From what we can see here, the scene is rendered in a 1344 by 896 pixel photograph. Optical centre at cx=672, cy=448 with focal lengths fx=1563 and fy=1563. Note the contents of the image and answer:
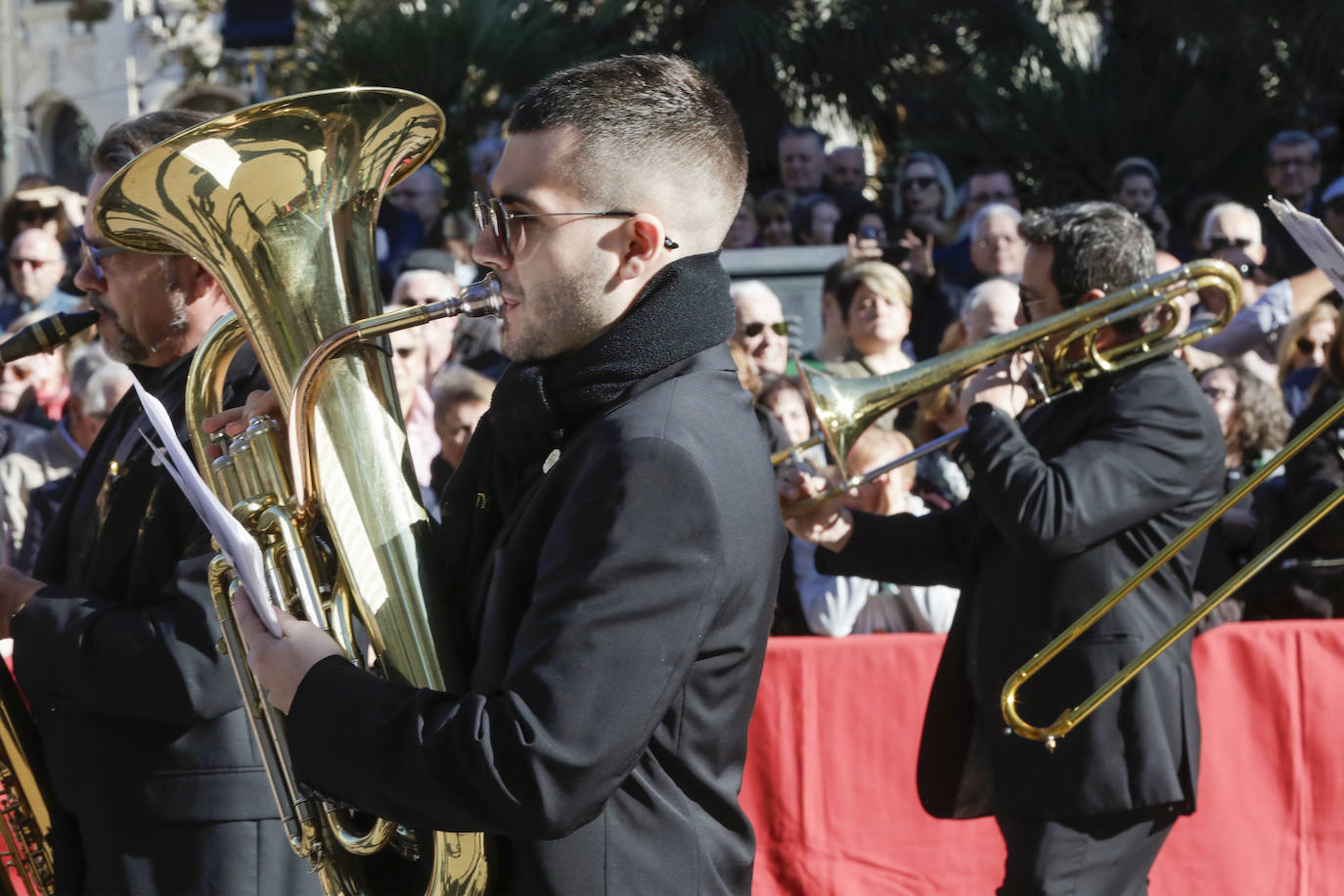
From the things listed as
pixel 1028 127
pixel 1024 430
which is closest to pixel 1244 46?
pixel 1028 127

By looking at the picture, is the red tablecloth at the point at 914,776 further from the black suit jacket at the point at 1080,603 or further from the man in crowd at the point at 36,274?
the man in crowd at the point at 36,274

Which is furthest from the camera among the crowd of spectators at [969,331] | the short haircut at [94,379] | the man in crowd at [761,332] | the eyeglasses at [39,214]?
the eyeglasses at [39,214]

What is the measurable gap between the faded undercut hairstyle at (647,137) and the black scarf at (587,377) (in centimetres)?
→ 7

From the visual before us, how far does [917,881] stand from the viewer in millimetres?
4066

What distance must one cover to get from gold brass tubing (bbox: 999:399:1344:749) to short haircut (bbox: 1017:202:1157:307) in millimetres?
694

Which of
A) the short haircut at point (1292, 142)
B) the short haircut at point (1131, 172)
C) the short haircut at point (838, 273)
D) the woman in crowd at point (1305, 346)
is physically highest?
the short haircut at point (1292, 142)

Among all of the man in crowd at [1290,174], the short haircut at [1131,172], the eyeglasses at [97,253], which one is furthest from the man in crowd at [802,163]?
the eyeglasses at [97,253]

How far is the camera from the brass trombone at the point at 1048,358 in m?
3.48

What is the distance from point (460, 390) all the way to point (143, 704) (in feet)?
9.36

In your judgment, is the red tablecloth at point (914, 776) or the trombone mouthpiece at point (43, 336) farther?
the red tablecloth at point (914, 776)

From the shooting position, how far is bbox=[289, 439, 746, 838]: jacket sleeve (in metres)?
1.70

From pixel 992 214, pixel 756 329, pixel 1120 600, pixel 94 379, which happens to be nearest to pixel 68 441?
pixel 94 379

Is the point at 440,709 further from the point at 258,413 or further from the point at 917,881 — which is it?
the point at 917,881

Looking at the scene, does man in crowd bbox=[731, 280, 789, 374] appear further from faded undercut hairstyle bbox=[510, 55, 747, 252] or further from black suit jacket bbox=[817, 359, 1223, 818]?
faded undercut hairstyle bbox=[510, 55, 747, 252]
